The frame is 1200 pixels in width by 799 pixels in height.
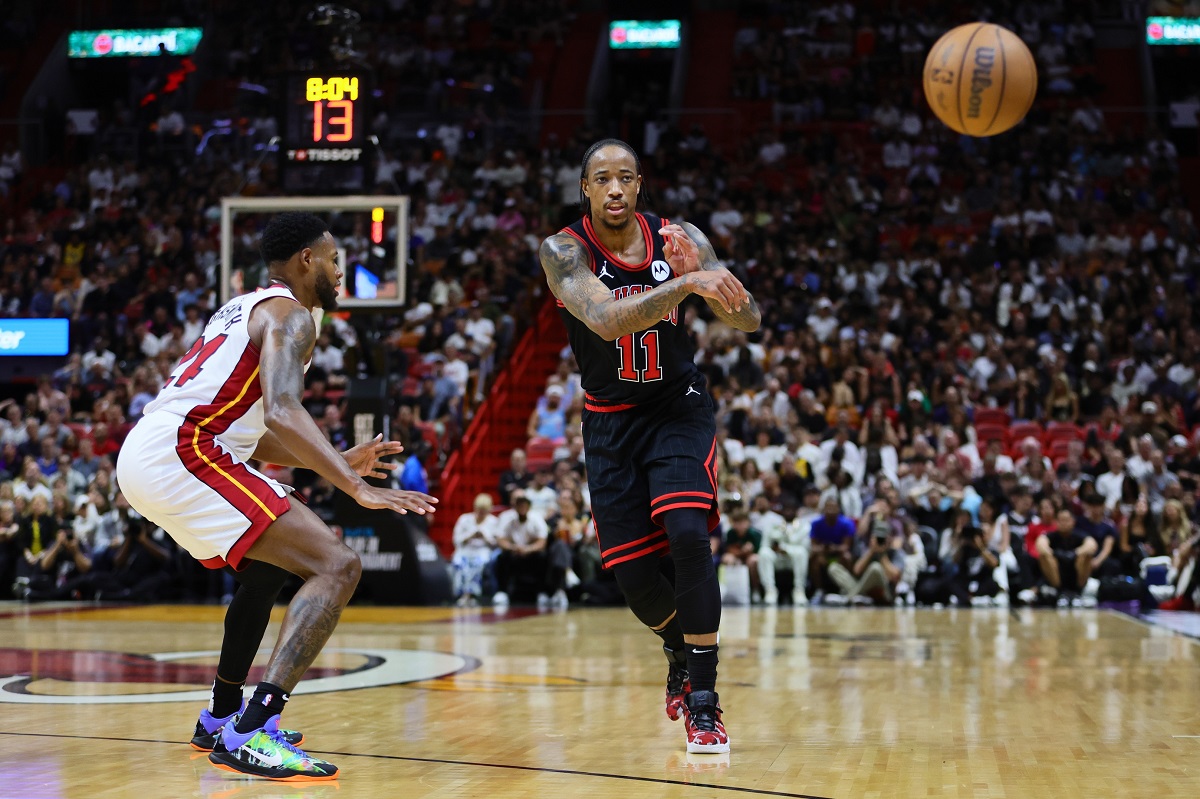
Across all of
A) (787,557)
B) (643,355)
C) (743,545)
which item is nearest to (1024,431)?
(787,557)

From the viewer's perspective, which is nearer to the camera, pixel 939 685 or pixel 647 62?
pixel 939 685

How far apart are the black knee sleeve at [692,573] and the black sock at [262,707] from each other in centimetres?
142

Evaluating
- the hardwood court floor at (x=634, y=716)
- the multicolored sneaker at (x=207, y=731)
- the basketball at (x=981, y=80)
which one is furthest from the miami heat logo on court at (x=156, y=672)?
the basketball at (x=981, y=80)

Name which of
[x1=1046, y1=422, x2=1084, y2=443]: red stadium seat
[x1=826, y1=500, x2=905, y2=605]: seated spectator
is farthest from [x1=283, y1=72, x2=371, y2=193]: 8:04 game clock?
[x1=1046, y1=422, x2=1084, y2=443]: red stadium seat

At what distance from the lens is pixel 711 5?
2745cm

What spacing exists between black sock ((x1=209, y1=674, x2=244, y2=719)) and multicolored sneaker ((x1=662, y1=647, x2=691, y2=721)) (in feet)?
5.20

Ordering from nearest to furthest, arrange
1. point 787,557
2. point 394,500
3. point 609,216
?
1. point 394,500
2. point 609,216
3. point 787,557

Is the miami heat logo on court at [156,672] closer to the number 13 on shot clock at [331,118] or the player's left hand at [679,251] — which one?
the player's left hand at [679,251]

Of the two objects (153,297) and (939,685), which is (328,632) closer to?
(939,685)

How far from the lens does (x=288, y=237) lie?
4.75 metres

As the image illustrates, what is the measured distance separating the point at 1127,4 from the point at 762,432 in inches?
582

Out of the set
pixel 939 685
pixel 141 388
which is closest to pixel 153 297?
pixel 141 388

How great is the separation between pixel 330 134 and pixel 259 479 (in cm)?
839

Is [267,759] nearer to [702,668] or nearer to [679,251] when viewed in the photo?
[702,668]
